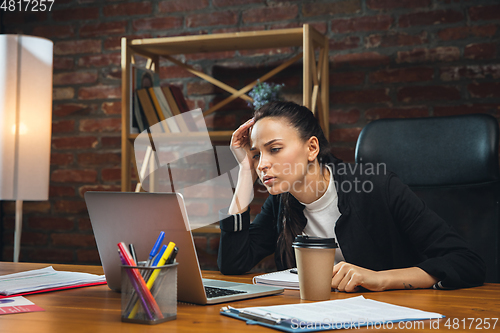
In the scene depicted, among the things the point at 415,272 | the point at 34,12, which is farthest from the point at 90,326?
the point at 34,12

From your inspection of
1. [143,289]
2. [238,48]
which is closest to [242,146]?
[238,48]

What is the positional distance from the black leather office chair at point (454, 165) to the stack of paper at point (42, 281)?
2.91ft

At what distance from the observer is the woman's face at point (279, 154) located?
4.33 ft

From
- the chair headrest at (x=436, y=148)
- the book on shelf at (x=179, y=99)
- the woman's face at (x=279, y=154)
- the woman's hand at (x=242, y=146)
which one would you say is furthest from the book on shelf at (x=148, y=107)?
the chair headrest at (x=436, y=148)

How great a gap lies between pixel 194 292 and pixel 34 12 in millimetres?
2415

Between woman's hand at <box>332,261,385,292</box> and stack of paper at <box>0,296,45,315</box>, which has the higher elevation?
woman's hand at <box>332,261,385,292</box>

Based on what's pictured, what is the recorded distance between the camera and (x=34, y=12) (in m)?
2.66

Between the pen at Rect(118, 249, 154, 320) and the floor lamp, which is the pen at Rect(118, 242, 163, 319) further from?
the floor lamp

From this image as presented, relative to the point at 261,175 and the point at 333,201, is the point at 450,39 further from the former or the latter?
the point at 261,175

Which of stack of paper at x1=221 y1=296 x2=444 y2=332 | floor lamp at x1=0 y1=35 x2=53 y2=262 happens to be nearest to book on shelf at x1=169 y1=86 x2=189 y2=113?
floor lamp at x1=0 y1=35 x2=53 y2=262

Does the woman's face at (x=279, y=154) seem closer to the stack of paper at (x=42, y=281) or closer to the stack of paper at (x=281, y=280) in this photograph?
the stack of paper at (x=281, y=280)

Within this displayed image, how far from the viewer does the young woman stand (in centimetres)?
131

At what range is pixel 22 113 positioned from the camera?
198cm

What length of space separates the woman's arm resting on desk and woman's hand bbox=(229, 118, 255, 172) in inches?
26.3
